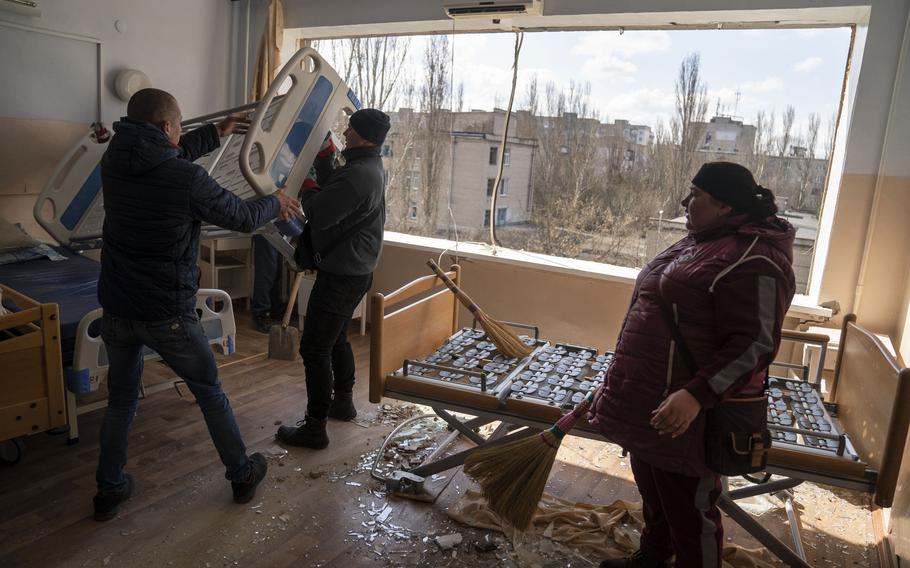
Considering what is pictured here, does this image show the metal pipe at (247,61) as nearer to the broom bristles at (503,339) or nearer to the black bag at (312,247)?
the black bag at (312,247)

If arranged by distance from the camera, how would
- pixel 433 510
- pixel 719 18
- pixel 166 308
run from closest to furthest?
pixel 166 308
pixel 433 510
pixel 719 18

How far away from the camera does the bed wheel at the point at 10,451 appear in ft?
8.77

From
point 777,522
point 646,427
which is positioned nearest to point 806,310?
point 777,522

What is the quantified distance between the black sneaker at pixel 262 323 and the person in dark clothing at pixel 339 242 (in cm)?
185

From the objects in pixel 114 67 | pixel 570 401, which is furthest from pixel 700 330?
pixel 114 67

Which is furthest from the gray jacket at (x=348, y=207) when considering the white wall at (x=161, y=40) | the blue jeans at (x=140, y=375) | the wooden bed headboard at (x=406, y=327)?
the white wall at (x=161, y=40)

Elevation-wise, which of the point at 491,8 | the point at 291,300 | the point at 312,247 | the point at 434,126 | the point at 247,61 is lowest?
the point at 291,300

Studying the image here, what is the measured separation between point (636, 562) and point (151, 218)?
1.94 metres

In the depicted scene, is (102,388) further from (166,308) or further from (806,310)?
(806,310)

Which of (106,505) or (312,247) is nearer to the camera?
(106,505)

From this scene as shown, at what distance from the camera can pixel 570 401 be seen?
7.52ft

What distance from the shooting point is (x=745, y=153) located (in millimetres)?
3809

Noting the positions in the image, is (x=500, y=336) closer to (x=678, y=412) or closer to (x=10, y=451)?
(x=678, y=412)

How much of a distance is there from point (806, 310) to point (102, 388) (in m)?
3.75
